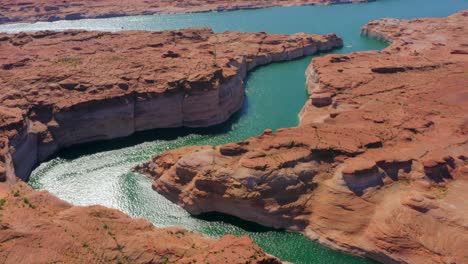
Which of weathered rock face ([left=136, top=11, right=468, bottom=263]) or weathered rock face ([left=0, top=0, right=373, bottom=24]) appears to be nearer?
weathered rock face ([left=136, top=11, right=468, bottom=263])

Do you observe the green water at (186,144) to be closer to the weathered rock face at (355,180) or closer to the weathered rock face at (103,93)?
the weathered rock face at (355,180)

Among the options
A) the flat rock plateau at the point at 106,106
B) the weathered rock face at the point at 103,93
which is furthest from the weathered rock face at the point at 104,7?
the weathered rock face at the point at 103,93

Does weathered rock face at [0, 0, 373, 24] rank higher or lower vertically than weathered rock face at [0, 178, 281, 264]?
higher

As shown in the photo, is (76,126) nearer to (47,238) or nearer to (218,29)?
(47,238)

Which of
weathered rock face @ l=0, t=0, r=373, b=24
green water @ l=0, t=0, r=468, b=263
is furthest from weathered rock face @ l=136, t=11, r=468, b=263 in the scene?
weathered rock face @ l=0, t=0, r=373, b=24

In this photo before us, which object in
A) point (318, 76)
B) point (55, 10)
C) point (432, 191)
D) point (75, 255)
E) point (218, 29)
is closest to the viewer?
point (75, 255)

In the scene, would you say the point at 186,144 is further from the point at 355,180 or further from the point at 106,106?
the point at 355,180

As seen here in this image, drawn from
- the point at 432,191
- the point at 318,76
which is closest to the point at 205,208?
the point at 432,191

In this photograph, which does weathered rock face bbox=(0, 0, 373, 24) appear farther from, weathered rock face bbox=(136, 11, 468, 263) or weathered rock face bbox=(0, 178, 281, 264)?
weathered rock face bbox=(0, 178, 281, 264)
